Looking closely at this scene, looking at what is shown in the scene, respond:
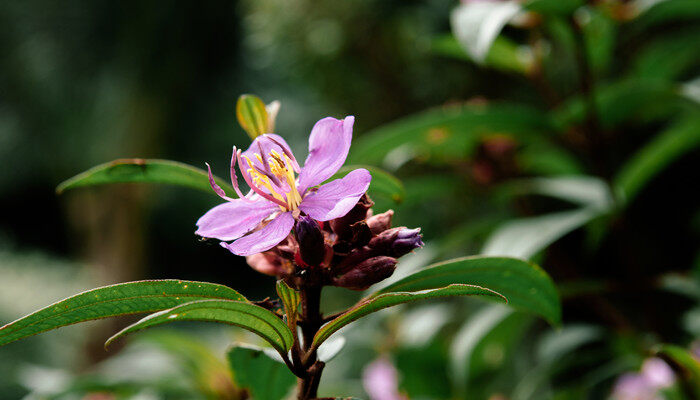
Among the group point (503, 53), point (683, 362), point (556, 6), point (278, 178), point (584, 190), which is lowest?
point (683, 362)

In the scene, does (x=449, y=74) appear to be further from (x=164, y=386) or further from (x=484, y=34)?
(x=164, y=386)

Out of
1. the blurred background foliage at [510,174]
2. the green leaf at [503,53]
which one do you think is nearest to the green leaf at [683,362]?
the blurred background foliage at [510,174]

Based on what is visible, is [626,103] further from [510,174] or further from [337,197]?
[337,197]

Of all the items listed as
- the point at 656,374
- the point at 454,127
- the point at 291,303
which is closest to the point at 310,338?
the point at 291,303

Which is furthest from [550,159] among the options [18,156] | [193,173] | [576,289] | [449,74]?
[18,156]

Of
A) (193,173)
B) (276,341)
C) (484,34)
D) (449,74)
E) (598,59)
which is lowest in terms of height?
(276,341)

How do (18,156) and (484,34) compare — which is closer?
(484,34)
